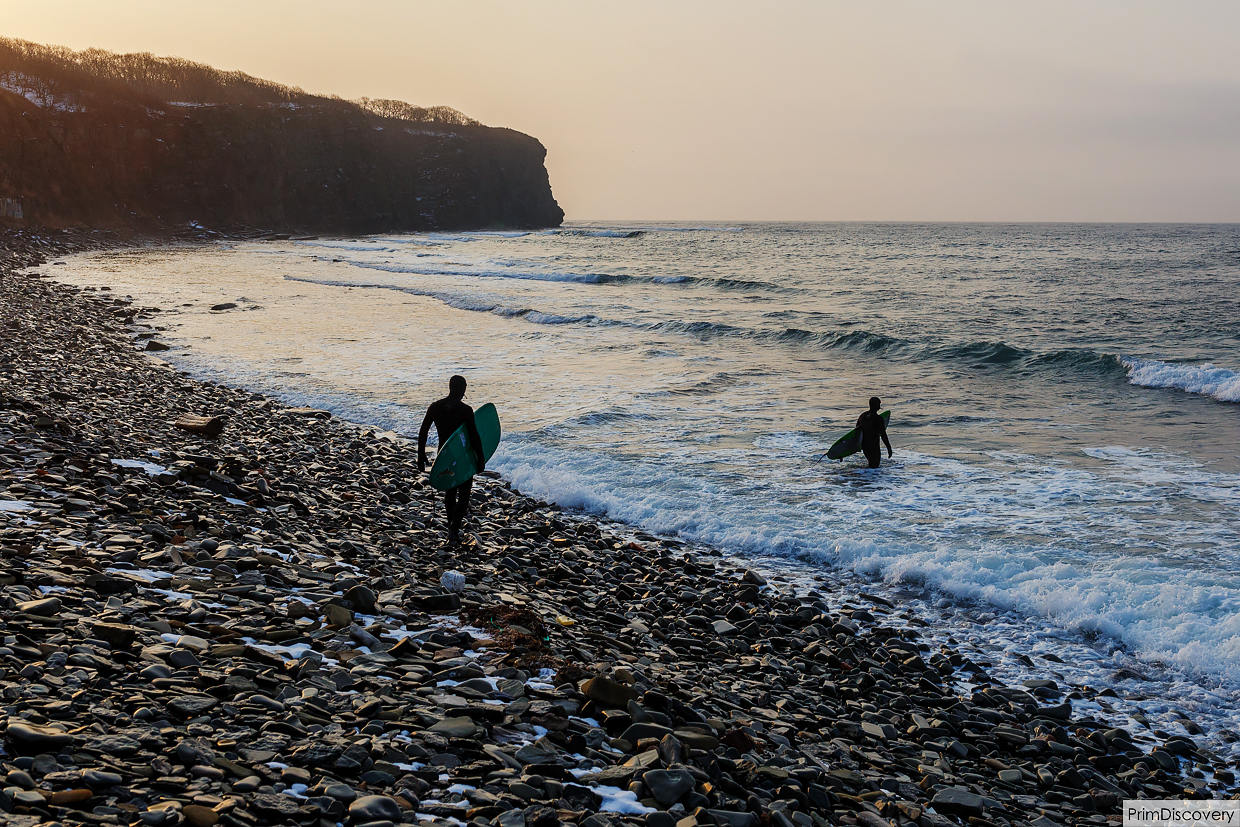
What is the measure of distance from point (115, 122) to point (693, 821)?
117 meters

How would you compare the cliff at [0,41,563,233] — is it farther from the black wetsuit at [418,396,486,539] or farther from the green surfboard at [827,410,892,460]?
the green surfboard at [827,410,892,460]

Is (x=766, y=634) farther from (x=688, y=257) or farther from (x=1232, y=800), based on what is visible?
(x=688, y=257)

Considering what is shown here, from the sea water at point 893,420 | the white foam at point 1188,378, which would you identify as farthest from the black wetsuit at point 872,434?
the white foam at point 1188,378

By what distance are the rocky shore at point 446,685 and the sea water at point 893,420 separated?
118cm

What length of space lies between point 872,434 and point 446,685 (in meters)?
9.25

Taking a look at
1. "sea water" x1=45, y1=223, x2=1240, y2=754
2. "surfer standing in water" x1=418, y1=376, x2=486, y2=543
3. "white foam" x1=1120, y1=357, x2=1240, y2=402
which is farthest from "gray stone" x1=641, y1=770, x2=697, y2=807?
"white foam" x1=1120, y1=357, x2=1240, y2=402

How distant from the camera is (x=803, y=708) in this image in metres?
5.37

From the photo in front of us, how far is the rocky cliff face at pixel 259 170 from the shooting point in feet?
260

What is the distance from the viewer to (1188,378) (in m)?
19.3

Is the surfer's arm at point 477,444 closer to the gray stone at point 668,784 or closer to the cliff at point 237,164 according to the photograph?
the gray stone at point 668,784

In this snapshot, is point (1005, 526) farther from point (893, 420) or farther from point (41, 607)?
point (41, 607)

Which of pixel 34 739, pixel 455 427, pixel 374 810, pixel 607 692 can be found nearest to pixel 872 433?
pixel 455 427

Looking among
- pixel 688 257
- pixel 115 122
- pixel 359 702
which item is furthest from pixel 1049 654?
pixel 115 122

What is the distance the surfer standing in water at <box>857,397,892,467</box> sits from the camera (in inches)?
474
